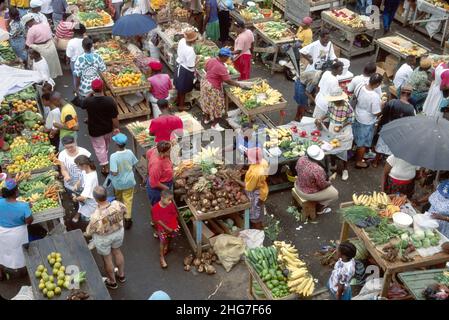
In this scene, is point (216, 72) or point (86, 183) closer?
point (86, 183)

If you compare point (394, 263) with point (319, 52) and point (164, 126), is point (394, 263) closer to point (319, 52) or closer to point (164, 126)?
point (164, 126)

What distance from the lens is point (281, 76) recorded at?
1355 cm

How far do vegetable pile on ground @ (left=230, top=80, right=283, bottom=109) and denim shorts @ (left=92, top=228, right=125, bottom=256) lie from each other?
4218 mm

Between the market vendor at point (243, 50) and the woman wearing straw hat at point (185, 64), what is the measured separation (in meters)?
0.97

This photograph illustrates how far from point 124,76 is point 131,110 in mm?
735

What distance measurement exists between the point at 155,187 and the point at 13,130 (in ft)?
10.7

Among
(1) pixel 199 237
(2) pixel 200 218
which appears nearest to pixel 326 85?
(2) pixel 200 218

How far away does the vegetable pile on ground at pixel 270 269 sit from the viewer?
693cm

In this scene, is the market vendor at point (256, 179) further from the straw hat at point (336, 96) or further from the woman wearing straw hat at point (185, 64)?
the woman wearing straw hat at point (185, 64)

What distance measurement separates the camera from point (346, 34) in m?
14.2

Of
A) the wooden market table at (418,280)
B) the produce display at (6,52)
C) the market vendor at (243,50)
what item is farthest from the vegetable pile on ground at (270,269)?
the produce display at (6,52)

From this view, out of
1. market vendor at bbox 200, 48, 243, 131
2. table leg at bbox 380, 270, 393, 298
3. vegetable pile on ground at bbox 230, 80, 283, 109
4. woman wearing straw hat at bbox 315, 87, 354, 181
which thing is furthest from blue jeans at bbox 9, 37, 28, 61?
table leg at bbox 380, 270, 393, 298

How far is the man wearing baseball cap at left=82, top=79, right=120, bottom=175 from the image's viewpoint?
9.29m
